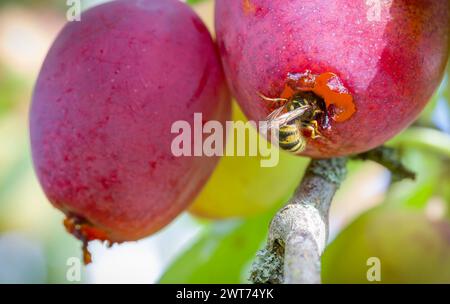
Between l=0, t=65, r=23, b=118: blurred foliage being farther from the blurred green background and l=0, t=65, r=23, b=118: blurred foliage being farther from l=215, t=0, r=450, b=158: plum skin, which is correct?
l=215, t=0, r=450, b=158: plum skin

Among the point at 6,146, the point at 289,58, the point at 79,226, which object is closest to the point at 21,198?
the point at 6,146

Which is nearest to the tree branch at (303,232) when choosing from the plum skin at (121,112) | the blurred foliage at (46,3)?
the plum skin at (121,112)

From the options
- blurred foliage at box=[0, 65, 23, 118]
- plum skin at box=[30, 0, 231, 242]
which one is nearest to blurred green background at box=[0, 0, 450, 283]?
blurred foliage at box=[0, 65, 23, 118]

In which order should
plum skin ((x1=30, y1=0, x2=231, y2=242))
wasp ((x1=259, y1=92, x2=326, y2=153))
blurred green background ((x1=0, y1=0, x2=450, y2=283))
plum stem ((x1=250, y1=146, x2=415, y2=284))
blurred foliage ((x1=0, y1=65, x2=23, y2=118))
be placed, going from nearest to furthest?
1. plum stem ((x1=250, y1=146, x2=415, y2=284))
2. wasp ((x1=259, y1=92, x2=326, y2=153))
3. plum skin ((x1=30, y1=0, x2=231, y2=242))
4. blurred green background ((x1=0, y1=0, x2=450, y2=283))
5. blurred foliage ((x1=0, y1=65, x2=23, y2=118))

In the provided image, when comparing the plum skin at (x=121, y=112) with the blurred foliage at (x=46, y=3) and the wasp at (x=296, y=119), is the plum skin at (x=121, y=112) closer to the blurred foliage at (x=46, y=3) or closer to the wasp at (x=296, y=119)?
the wasp at (x=296, y=119)
